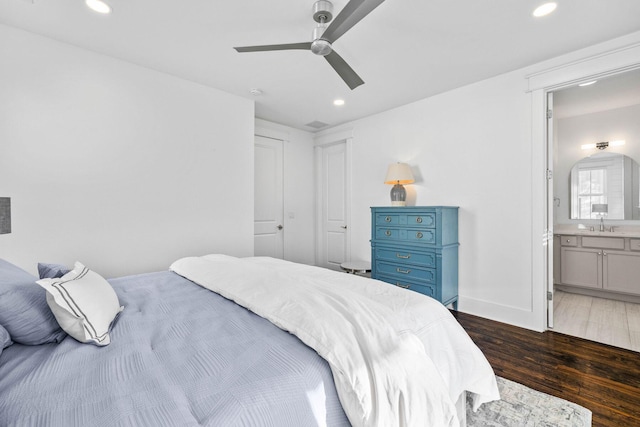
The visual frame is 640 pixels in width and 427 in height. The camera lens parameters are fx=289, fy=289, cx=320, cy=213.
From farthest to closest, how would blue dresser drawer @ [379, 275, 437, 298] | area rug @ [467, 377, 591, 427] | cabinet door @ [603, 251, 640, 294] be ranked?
cabinet door @ [603, 251, 640, 294] < blue dresser drawer @ [379, 275, 437, 298] < area rug @ [467, 377, 591, 427]

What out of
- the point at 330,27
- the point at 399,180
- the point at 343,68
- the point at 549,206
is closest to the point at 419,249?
the point at 399,180

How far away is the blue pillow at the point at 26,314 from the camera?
1035 millimetres

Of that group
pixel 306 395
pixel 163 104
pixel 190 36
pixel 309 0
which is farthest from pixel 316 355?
pixel 163 104

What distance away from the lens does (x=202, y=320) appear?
128 centimetres

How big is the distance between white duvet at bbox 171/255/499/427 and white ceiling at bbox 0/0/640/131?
1.78 meters

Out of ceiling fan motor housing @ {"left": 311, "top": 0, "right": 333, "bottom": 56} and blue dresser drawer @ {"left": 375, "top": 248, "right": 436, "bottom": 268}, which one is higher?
ceiling fan motor housing @ {"left": 311, "top": 0, "right": 333, "bottom": 56}

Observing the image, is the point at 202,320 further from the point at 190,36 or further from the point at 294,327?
the point at 190,36

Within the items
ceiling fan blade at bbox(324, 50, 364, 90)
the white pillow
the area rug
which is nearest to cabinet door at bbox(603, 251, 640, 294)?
the area rug

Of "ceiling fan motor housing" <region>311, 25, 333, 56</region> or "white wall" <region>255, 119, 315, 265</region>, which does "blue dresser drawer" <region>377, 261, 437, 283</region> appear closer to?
"white wall" <region>255, 119, 315, 265</region>

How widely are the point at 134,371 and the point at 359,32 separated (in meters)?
2.44

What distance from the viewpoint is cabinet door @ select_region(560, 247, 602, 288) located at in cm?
362

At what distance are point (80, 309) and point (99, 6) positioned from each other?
201 cm

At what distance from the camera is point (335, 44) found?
2.35 metres

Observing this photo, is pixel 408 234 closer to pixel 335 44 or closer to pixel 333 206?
pixel 333 206
